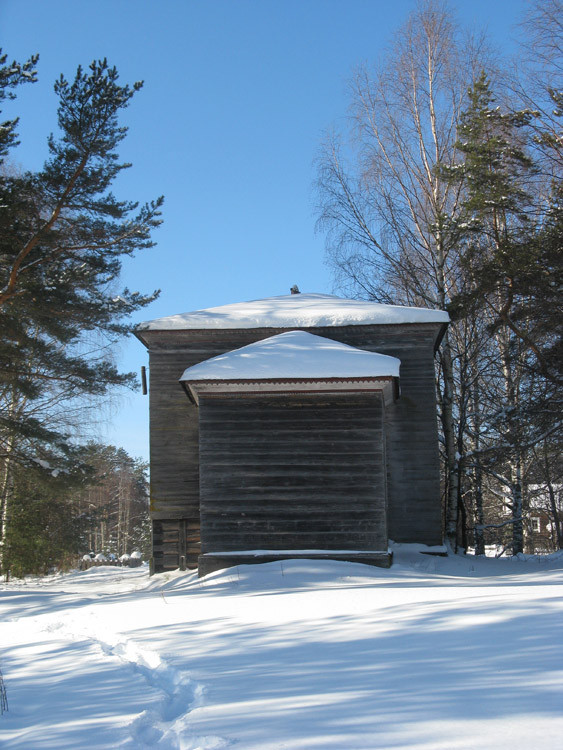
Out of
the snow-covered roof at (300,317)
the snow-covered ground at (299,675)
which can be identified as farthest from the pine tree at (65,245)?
the snow-covered ground at (299,675)

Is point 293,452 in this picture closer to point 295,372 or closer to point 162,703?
point 295,372

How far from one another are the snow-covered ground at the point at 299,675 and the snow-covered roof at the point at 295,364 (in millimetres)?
4921

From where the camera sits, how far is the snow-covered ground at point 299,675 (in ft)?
11.8

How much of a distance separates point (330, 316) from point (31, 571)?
14.0 metres

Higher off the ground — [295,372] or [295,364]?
[295,364]

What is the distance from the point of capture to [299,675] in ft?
15.3

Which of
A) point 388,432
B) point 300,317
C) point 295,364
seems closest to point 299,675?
point 295,364

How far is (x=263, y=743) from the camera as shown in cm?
355

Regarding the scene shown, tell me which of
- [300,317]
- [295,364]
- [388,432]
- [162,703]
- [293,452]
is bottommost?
[162,703]

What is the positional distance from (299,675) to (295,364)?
27.4ft

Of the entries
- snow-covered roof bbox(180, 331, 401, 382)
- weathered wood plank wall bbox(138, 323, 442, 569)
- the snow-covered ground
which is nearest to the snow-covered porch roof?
snow-covered roof bbox(180, 331, 401, 382)

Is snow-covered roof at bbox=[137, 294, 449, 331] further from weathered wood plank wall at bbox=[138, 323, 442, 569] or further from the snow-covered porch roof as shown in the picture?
the snow-covered porch roof

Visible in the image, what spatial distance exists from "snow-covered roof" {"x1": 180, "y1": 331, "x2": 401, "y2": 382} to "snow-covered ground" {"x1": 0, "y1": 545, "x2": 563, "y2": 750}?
16.1 feet

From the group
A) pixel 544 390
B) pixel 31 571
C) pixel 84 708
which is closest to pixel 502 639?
pixel 84 708
